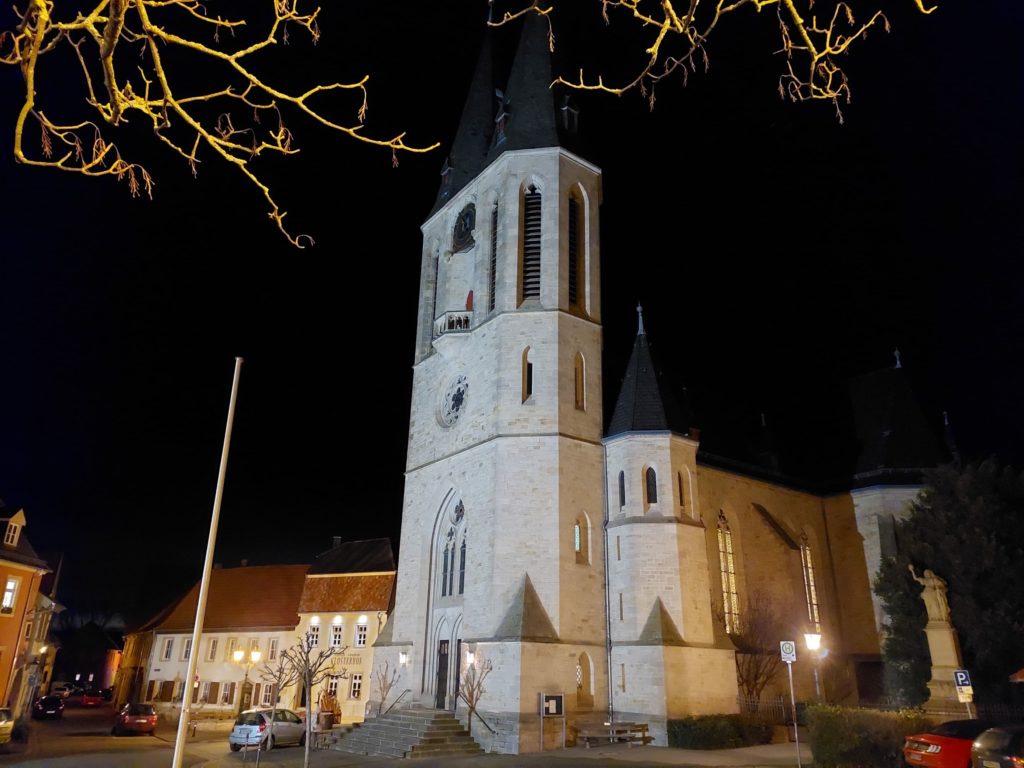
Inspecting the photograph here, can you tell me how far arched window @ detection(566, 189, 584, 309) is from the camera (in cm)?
2703

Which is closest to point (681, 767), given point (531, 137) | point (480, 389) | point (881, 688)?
point (480, 389)

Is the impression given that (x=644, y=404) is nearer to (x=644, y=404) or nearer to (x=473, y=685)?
(x=644, y=404)

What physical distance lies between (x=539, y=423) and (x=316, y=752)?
12079 millimetres

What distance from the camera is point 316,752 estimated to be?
2125cm

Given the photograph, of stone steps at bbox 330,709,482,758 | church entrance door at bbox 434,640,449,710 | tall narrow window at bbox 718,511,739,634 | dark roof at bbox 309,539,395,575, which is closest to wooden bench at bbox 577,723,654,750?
stone steps at bbox 330,709,482,758

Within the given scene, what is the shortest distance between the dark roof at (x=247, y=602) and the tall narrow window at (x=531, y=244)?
23.8 m

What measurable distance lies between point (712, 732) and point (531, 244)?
17307mm

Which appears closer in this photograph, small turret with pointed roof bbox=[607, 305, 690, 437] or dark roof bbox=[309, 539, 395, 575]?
small turret with pointed roof bbox=[607, 305, 690, 437]

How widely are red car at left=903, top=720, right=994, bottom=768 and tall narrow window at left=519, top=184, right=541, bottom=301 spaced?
17545 millimetres

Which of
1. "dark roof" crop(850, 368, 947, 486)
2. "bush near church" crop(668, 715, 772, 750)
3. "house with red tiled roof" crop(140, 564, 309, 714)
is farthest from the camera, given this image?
"house with red tiled roof" crop(140, 564, 309, 714)

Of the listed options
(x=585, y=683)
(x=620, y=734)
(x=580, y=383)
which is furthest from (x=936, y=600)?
(x=580, y=383)

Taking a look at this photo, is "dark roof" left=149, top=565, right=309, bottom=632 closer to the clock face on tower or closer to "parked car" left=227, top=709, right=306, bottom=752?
"parked car" left=227, top=709, right=306, bottom=752

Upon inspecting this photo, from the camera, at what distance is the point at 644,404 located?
24.7m

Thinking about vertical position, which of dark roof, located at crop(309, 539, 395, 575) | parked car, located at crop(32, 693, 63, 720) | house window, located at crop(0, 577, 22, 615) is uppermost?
dark roof, located at crop(309, 539, 395, 575)
